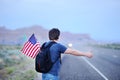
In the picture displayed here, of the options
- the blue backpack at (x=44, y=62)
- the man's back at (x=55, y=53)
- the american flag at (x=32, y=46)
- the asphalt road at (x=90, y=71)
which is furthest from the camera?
the asphalt road at (x=90, y=71)

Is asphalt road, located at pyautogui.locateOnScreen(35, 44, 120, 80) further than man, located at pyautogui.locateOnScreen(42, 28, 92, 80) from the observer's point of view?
Yes

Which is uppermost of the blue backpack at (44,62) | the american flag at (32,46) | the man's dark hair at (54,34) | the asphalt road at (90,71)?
the man's dark hair at (54,34)

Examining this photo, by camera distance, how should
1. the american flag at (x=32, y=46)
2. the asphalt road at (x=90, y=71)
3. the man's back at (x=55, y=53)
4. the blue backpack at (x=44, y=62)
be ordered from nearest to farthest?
1. the blue backpack at (x=44, y=62)
2. the man's back at (x=55, y=53)
3. the american flag at (x=32, y=46)
4. the asphalt road at (x=90, y=71)

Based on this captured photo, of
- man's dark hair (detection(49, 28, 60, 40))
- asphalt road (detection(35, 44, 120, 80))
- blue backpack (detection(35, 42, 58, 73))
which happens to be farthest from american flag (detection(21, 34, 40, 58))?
asphalt road (detection(35, 44, 120, 80))

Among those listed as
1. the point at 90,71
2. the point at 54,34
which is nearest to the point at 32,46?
the point at 54,34

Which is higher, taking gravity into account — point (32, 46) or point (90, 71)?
point (32, 46)

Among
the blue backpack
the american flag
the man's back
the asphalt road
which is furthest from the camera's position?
the asphalt road

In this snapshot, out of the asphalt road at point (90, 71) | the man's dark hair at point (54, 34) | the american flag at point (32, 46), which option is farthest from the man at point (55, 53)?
the asphalt road at point (90, 71)

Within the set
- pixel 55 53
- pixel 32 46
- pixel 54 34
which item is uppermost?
pixel 54 34

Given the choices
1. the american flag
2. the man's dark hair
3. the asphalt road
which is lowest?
the asphalt road

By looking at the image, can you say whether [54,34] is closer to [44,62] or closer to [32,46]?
[44,62]

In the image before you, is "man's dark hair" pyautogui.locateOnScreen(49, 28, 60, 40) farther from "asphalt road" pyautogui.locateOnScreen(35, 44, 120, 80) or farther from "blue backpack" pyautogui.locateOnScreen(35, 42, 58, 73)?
"asphalt road" pyautogui.locateOnScreen(35, 44, 120, 80)

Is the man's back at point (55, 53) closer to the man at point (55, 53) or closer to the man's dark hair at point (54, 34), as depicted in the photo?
the man at point (55, 53)

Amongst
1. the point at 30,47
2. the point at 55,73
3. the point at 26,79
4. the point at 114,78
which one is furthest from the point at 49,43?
the point at 114,78
